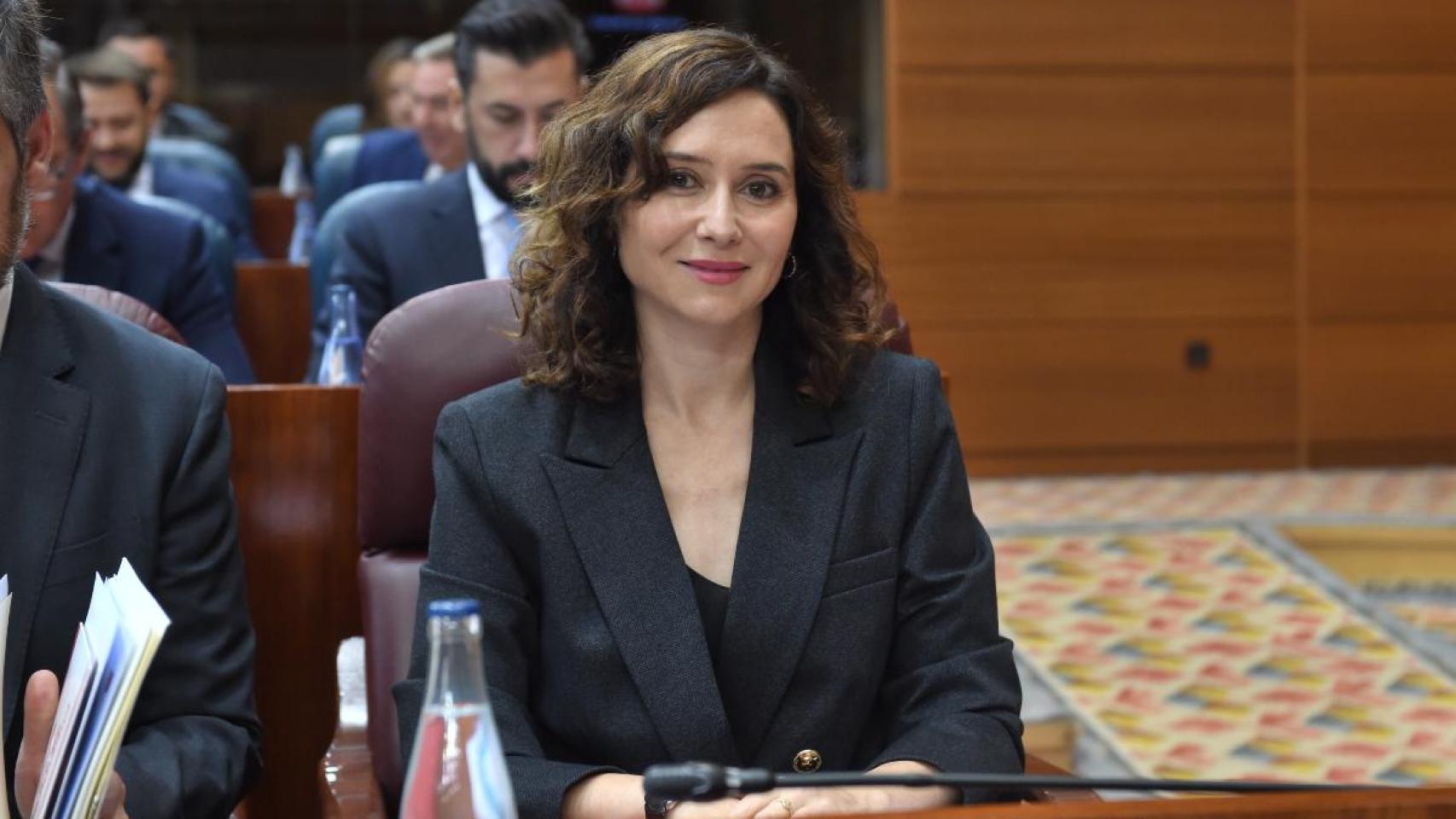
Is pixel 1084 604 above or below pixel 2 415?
below

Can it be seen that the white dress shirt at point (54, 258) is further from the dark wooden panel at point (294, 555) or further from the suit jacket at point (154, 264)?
the dark wooden panel at point (294, 555)

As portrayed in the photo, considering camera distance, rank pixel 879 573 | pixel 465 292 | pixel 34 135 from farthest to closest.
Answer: pixel 465 292
pixel 879 573
pixel 34 135

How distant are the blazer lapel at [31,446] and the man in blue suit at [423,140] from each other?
3709 mm

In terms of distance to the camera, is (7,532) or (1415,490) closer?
(7,532)

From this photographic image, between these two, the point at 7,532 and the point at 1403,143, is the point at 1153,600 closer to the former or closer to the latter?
the point at 1403,143

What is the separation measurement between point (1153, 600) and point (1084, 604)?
0.17m

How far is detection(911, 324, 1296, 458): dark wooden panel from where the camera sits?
245 inches

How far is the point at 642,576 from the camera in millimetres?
1684

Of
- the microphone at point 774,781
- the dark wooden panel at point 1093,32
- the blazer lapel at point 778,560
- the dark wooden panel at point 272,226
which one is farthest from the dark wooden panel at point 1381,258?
the microphone at point 774,781

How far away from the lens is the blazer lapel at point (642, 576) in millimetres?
1651

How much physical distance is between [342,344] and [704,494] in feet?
4.88

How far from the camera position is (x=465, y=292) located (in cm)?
200

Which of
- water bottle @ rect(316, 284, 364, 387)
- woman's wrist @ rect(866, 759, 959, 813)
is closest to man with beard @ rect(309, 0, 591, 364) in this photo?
water bottle @ rect(316, 284, 364, 387)

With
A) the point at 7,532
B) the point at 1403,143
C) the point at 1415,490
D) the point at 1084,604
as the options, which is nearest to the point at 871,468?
the point at 7,532
